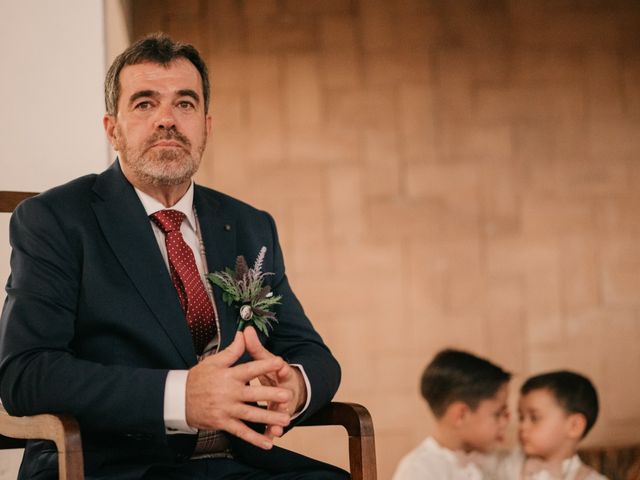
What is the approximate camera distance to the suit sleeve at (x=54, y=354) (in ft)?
5.81

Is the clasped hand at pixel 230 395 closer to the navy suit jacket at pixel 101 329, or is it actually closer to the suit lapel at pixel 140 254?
the navy suit jacket at pixel 101 329

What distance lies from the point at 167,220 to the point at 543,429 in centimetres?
342

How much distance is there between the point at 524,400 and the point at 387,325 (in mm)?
858

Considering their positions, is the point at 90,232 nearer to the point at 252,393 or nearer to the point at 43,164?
the point at 252,393

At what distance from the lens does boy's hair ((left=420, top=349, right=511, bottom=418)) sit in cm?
492

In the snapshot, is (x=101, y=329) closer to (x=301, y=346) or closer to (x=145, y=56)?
(x=301, y=346)

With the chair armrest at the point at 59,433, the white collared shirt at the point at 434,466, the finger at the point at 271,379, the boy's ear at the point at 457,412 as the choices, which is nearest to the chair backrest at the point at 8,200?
the chair armrest at the point at 59,433

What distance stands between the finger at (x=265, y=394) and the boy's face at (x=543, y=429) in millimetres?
3332

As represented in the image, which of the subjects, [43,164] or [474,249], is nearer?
[43,164]

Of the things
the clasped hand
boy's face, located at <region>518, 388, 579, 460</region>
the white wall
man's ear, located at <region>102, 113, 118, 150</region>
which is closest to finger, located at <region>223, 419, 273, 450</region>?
the clasped hand

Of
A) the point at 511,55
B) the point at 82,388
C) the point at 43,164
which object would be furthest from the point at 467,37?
the point at 82,388

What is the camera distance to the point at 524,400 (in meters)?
4.96

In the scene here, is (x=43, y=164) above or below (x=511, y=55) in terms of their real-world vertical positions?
below

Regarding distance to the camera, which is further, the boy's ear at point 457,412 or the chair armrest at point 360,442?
the boy's ear at point 457,412
